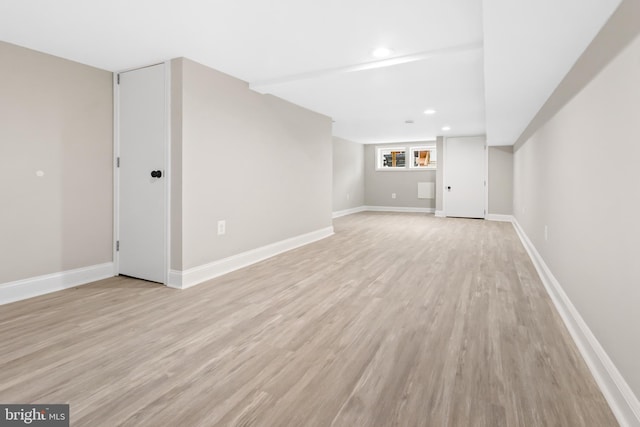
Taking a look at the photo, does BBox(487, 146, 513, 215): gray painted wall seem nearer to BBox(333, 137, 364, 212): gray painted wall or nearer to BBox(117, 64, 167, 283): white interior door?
BBox(333, 137, 364, 212): gray painted wall

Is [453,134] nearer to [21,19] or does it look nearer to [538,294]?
[538,294]

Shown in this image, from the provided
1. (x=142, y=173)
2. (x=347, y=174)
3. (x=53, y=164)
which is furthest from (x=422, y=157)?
(x=53, y=164)

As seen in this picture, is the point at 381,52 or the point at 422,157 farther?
the point at 422,157

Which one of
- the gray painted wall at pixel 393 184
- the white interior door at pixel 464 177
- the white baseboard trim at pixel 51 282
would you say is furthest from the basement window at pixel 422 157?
the white baseboard trim at pixel 51 282

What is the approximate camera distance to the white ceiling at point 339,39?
1.96 metres

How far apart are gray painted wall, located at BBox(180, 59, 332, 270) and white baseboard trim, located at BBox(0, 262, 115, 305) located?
3.03 ft

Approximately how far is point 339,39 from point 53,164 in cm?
260

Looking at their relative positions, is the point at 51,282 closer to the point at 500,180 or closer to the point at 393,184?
the point at 500,180

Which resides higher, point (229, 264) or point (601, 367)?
point (229, 264)

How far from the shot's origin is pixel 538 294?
2.90 metres

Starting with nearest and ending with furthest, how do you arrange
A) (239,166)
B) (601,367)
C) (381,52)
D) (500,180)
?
(601,367), (381,52), (239,166), (500,180)

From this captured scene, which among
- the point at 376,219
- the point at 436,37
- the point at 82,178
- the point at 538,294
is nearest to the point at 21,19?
the point at 82,178

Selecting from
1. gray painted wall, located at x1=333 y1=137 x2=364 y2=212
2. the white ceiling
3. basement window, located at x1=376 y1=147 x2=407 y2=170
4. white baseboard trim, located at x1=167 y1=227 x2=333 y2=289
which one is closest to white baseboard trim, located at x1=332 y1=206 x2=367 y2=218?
gray painted wall, located at x1=333 y1=137 x2=364 y2=212

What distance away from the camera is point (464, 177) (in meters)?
8.50
